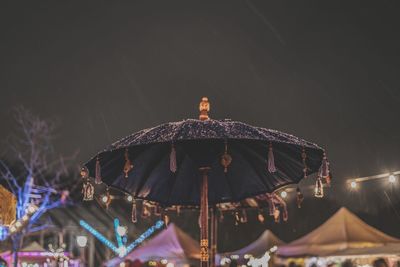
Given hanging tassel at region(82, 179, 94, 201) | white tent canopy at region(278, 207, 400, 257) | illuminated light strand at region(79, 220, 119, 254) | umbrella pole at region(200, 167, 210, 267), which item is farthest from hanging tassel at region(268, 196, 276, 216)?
illuminated light strand at region(79, 220, 119, 254)

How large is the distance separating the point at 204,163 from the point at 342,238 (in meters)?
9.49

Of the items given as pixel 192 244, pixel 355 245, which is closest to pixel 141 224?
pixel 192 244

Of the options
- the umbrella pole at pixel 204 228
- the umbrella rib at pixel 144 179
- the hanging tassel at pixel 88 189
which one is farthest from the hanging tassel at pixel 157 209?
the hanging tassel at pixel 88 189

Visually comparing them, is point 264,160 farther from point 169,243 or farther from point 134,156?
point 169,243

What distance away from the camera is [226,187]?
7.84m

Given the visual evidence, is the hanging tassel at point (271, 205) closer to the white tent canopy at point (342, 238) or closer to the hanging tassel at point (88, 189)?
the hanging tassel at point (88, 189)

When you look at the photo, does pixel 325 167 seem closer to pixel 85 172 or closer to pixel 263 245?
pixel 85 172

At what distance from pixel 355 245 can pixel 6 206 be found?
393 inches

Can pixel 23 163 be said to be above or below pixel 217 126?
above

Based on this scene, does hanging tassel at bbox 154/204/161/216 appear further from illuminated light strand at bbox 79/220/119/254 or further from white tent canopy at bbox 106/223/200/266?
illuminated light strand at bbox 79/220/119/254

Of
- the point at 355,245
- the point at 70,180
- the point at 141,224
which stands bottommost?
the point at 355,245

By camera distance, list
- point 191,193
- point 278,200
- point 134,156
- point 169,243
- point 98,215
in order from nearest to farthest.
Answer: point 134,156 → point 191,193 → point 278,200 → point 169,243 → point 98,215

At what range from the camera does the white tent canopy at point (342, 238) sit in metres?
14.5

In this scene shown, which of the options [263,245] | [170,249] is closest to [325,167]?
[170,249]
